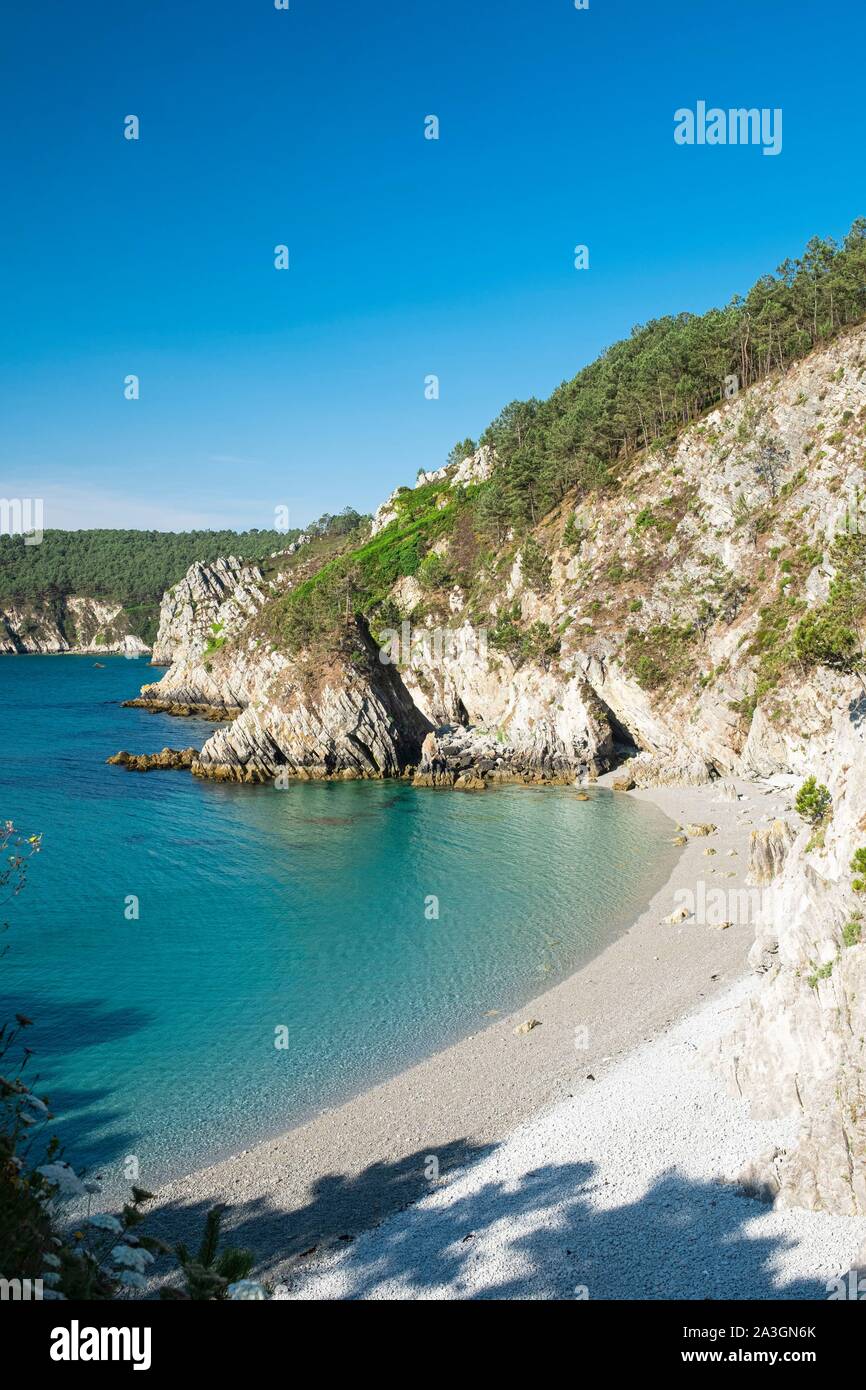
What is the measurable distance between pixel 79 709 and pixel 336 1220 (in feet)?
320

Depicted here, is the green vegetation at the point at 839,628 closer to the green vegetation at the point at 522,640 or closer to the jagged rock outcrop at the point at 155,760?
the green vegetation at the point at 522,640

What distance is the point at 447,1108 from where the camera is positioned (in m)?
20.1

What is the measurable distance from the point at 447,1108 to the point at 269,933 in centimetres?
1369

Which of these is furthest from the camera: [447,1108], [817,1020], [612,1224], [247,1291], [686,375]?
[686,375]

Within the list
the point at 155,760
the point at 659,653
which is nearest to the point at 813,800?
the point at 659,653

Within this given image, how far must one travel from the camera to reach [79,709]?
103 metres

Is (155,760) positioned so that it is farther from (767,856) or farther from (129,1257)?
(129,1257)

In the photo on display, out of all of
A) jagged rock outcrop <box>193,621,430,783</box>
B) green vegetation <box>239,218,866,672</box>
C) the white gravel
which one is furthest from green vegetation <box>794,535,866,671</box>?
jagged rock outcrop <box>193,621,430,783</box>

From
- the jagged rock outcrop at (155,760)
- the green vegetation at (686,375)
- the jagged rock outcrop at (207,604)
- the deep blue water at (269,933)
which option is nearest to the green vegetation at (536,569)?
the green vegetation at (686,375)

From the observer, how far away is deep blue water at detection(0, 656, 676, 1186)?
21422 millimetres

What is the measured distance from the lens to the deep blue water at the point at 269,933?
2142 cm

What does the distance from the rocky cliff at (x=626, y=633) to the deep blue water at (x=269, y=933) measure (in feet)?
20.0
